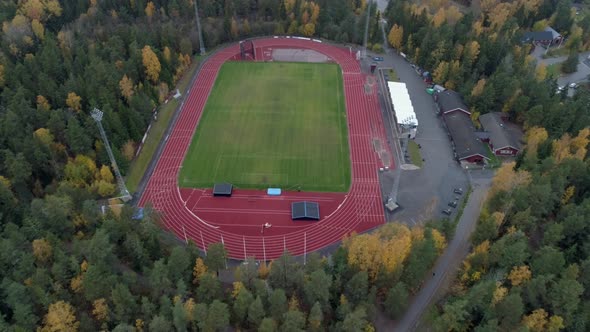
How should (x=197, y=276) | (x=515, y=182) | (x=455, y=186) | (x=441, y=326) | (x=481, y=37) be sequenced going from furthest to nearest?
1. (x=481, y=37)
2. (x=455, y=186)
3. (x=515, y=182)
4. (x=197, y=276)
5. (x=441, y=326)

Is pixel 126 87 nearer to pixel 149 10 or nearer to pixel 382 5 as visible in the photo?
pixel 149 10

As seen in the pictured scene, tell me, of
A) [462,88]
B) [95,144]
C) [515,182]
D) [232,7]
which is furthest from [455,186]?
[232,7]

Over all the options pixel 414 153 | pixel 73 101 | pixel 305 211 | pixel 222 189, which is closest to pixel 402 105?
pixel 414 153

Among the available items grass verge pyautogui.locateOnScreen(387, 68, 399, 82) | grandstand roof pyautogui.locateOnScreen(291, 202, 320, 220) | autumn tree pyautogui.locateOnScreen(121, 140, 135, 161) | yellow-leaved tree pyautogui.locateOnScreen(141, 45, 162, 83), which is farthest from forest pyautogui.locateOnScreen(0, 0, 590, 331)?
grandstand roof pyautogui.locateOnScreen(291, 202, 320, 220)

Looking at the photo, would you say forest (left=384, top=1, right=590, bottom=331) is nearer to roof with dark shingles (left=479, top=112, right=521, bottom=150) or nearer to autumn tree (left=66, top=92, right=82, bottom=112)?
roof with dark shingles (left=479, top=112, right=521, bottom=150)

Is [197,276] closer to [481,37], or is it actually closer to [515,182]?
[515,182]
